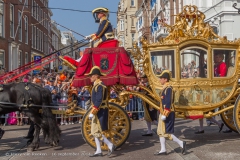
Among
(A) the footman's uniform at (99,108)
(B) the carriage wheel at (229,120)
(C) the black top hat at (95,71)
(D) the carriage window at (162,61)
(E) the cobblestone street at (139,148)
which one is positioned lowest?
(E) the cobblestone street at (139,148)

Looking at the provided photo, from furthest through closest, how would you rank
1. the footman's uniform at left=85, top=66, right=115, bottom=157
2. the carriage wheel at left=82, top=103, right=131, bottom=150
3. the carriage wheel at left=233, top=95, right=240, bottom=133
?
1. the carriage wheel at left=233, top=95, right=240, bottom=133
2. the carriage wheel at left=82, top=103, right=131, bottom=150
3. the footman's uniform at left=85, top=66, right=115, bottom=157

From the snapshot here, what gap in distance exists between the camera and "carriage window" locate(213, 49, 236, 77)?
8.43m

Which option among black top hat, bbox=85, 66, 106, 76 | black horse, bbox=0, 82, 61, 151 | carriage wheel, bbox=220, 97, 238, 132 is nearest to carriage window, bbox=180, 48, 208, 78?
carriage wheel, bbox=220, 97, 238, 132

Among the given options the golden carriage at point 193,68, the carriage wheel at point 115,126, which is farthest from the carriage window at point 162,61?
the carriage wheel at point 115,126

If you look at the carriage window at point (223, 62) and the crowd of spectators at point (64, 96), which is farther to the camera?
the crowd of spectators at point (64, 96)

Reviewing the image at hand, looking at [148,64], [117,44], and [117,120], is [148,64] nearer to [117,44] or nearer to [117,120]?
[117,44]

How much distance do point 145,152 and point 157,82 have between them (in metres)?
1.69

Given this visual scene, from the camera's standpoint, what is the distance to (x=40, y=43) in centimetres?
3562

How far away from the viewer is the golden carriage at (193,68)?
8180 mm

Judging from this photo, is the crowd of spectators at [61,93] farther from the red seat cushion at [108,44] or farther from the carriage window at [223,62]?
the carriage window at [223,62]

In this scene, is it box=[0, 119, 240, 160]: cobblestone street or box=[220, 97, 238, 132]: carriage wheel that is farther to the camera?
box=[220, 97, 238, 132]: carriage wheel

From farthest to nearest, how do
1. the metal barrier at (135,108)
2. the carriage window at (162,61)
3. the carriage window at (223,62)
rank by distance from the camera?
the metal barrier at (135,108)
the carriage window at (223,62)
the carriage window at (162,61)

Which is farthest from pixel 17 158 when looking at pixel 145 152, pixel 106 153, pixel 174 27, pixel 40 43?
pixel 40 43

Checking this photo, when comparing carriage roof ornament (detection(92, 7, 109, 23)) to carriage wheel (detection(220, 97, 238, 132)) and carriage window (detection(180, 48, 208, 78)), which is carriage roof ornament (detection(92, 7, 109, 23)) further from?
carriage wheel (detection(220, 97, 238, 132))
